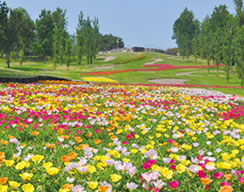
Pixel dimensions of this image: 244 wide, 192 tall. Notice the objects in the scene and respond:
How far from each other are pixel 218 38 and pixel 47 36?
5444 centimetres

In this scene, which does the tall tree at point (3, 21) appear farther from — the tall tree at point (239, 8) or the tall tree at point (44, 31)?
the tall tree at point (239, 8)

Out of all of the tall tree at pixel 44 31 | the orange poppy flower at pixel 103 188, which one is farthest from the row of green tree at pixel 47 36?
the orange poppy flower at pixel 103 188

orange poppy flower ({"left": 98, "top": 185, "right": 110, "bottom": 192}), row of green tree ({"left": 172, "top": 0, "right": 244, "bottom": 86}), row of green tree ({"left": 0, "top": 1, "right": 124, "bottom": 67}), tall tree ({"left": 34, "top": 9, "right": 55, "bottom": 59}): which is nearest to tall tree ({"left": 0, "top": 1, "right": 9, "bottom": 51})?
row of green tree ({"left": 0, "top": 1, "right": 124, "bottom": 67})

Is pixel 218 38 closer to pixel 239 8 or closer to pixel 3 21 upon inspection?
pixel 239 8

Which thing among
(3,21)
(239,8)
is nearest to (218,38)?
(239,8)

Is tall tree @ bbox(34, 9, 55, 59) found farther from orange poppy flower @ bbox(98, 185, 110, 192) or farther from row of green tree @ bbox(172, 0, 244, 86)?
orange poppy flower @ bbox(98, 185, 110, 192)

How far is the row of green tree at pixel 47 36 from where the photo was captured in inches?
1623

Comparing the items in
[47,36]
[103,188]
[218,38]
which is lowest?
[103,188]

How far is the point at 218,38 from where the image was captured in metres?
29.5

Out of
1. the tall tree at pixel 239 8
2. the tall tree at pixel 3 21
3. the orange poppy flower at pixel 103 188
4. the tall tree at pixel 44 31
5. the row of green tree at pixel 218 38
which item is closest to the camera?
the orange poppy flower at pixel 103 188

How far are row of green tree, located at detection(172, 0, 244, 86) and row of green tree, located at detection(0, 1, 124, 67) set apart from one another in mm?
26997

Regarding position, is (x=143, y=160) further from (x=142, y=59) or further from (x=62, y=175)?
(x=142, y=59)

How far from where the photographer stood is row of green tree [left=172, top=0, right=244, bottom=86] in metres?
22.4

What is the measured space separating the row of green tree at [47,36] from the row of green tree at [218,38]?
2700 cm
